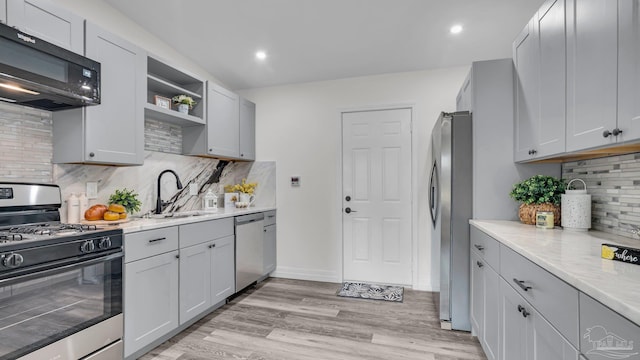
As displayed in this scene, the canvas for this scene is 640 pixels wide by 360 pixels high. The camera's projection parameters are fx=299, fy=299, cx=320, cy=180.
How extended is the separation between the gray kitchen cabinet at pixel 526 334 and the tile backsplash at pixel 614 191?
2.40 ft

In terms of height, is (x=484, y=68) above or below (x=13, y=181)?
above

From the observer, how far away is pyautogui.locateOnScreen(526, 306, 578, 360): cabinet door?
99cm

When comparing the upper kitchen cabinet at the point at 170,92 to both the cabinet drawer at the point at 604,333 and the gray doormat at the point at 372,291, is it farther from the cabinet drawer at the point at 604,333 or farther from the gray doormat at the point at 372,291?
the cabinet drawer at the point at 604,333

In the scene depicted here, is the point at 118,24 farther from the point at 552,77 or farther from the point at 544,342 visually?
the point at 544,342

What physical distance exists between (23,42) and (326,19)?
201 cm

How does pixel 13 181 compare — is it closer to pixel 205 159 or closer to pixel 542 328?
pixel 205 159

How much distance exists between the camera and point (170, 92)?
9.96 ft

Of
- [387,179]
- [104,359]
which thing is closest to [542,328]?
[104,359]

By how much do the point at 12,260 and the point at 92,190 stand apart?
41.6 inches

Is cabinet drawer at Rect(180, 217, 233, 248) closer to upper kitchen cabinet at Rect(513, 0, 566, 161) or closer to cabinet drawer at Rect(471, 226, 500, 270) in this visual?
cabinet drawer at Rect(471, 226, 500, 270)

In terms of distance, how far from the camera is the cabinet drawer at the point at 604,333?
28.2 inches

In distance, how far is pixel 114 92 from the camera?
2.18m

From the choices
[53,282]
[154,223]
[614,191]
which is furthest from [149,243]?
[614,191]

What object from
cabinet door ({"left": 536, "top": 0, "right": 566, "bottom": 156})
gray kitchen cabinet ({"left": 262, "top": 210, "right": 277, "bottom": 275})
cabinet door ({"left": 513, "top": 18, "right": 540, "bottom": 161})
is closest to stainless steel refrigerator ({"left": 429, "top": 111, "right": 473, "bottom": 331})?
cabinet door ({"left": 513, "top": 18, "right": 540, "bottom": 161})
